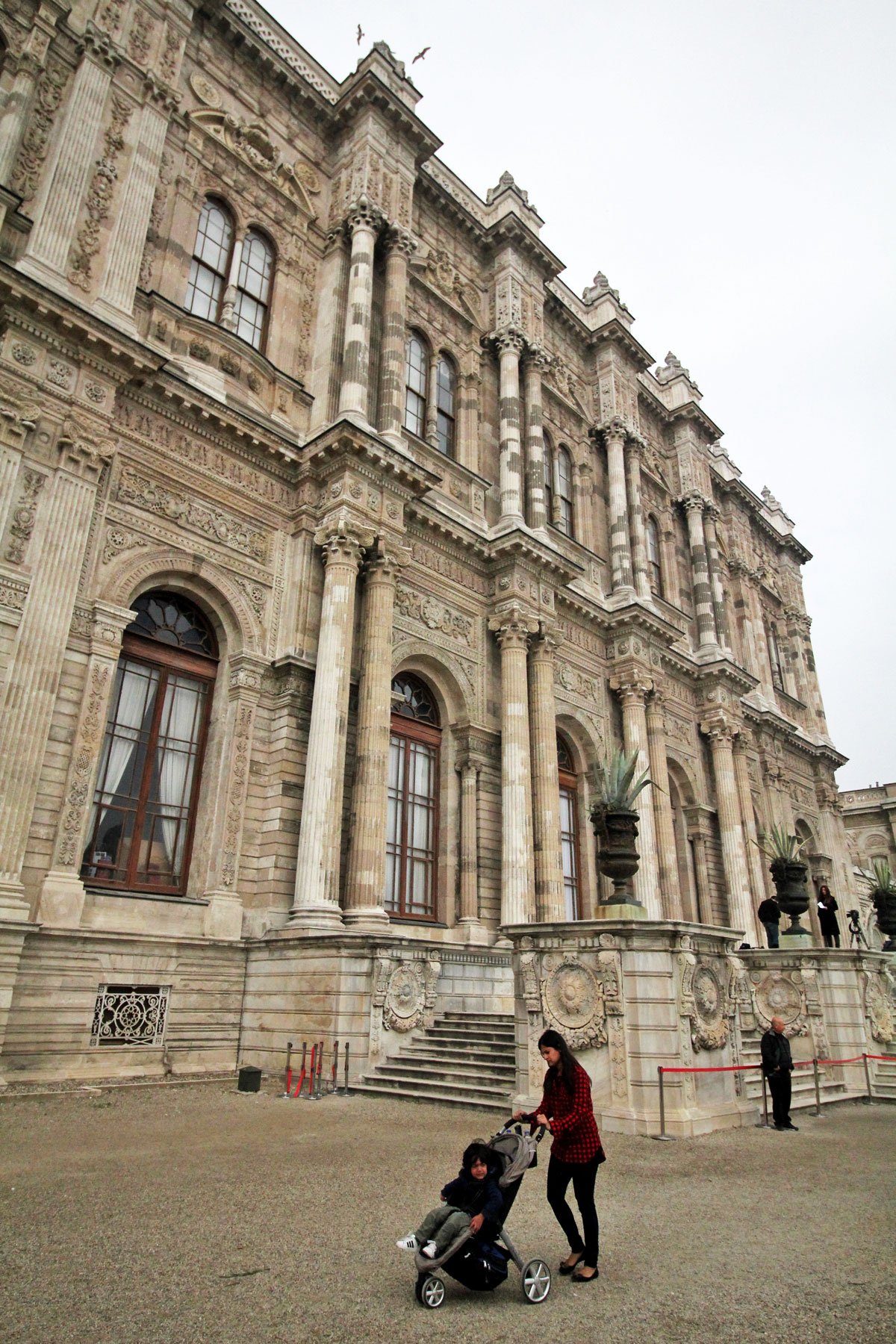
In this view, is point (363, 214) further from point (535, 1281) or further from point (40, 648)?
point (535, 1281)

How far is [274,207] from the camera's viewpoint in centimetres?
1844

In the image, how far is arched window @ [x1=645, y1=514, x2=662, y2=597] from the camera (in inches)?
1105

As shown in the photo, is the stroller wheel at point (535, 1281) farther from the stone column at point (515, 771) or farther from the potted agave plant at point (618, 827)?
the stone column at point (515, 771)

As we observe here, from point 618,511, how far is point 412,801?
40.4ft

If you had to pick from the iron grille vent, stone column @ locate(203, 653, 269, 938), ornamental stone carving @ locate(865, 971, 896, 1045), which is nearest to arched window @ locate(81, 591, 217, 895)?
stone column @ locate(203, 653, 269, 938)

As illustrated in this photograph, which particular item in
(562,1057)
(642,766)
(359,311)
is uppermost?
(359,311)

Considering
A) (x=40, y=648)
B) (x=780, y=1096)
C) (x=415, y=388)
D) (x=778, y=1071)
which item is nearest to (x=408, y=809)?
(x=40, y=648)

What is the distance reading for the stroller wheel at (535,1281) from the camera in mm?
4457

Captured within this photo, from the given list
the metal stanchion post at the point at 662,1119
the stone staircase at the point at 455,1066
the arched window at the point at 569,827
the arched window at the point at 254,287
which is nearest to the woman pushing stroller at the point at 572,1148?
the metal stanchion post at the point at 662,1119

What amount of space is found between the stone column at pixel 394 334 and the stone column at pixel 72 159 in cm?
641

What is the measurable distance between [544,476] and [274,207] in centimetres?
913

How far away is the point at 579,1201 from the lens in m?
4.71

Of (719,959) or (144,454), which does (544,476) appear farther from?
(719,959)

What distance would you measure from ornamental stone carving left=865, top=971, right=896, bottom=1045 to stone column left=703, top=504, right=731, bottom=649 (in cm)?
1439
